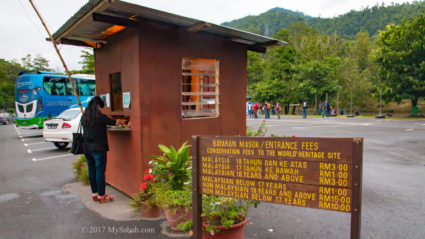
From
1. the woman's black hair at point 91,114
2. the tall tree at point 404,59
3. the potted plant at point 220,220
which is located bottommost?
the potted plant at point 220,220

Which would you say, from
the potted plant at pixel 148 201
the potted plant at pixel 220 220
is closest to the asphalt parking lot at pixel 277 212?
the potted plant at pixel 148 201

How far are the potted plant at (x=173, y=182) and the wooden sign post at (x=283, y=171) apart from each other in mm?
Answer: 893

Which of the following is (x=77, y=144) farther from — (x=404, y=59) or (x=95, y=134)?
(x=404, y=59)

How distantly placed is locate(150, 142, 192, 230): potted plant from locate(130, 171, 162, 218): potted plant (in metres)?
0.12

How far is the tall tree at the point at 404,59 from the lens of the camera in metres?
26.9

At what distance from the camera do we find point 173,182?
170 inches

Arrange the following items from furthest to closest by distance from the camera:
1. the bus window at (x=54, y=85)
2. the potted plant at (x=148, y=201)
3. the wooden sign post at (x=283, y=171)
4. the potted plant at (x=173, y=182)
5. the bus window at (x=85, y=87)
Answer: the bus window at (x=85, y=87) < the bus window at (x=54, y=85) < the potted plant at (x=148, y=201) < the potted plant at (x=173, y=182) < the wooden sign post at (x=283, y=171)

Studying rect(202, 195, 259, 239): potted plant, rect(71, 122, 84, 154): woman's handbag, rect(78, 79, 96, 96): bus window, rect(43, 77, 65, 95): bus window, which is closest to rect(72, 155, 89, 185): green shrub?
rect(71, 122, 84, 154): woman's handbag

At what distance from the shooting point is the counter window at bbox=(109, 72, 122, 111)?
607 cm

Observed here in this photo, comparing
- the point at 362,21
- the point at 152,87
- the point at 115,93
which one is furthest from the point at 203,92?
the point at 362,21

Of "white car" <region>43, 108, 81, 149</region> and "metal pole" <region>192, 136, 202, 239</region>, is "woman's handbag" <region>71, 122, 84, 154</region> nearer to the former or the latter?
"metal pole" <region>192, 136, 202, 239</region>

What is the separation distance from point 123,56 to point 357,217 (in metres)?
4.63

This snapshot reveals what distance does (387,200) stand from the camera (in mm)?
5207

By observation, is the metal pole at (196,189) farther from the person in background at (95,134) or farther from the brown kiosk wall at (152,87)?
the person in background at (95,134)
